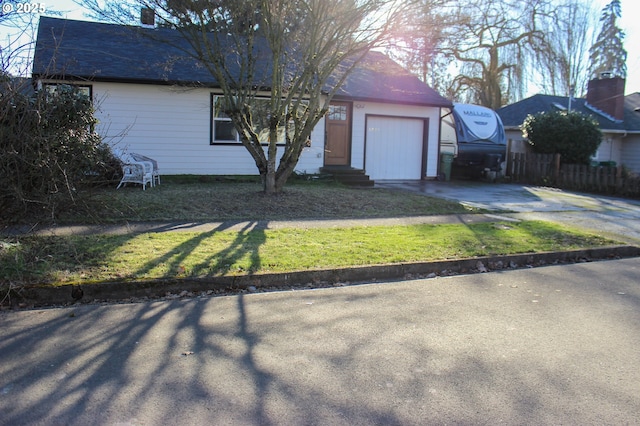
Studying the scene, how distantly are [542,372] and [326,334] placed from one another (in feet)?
6.05

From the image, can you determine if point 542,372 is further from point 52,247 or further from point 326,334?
point 52,247

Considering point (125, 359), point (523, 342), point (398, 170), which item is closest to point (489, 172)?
point (398, 170)

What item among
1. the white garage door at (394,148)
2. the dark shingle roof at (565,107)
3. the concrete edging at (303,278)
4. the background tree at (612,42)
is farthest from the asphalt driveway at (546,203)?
the background tree at (612,42)

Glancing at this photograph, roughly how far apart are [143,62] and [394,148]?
30.7ft

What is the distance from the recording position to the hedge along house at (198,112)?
15.1 m

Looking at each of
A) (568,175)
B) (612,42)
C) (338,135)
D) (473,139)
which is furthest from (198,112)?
(612,42)

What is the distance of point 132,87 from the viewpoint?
15211mm

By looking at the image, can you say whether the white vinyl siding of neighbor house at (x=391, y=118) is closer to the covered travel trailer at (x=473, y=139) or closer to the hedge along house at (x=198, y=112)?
the hedge along house at (x=198, y=112)

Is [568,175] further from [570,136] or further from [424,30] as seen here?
[424,30]

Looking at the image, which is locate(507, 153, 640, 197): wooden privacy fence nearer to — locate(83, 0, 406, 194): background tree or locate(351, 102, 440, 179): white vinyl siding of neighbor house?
locate(351, 102, 440, 179): white vinyl siding of neighbor house

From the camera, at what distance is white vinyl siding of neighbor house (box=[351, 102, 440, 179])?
18.3 m

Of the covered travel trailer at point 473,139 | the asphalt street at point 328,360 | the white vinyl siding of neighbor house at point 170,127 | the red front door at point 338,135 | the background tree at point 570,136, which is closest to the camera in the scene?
the asphalt street at point 328,360

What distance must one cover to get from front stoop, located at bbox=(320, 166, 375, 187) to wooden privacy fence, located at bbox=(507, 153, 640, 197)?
8068 millimetres

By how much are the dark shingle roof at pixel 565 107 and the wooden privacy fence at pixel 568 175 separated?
17.9 feet
